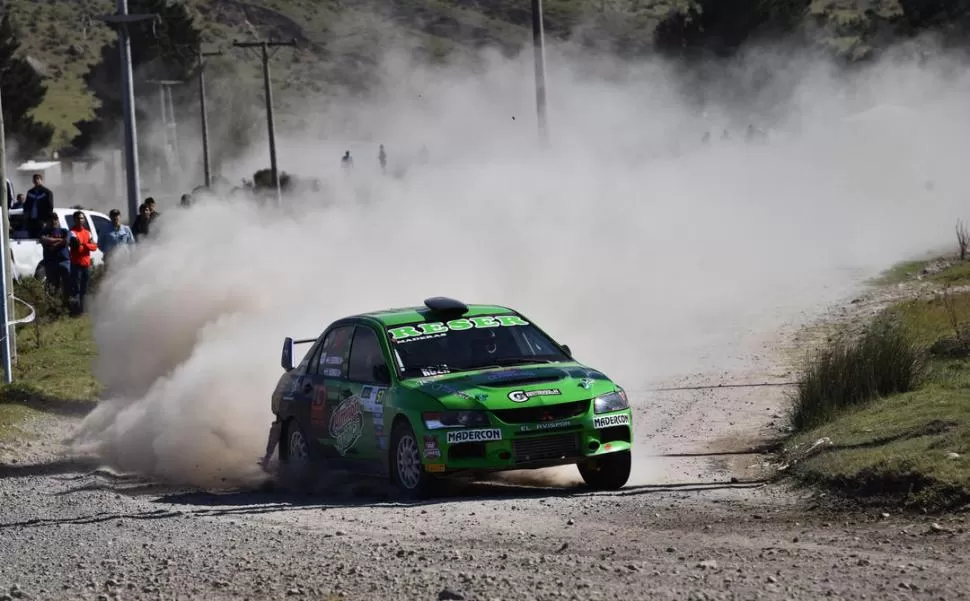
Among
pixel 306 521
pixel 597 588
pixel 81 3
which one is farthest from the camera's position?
pixel 81 3

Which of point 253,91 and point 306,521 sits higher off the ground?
point 253,91

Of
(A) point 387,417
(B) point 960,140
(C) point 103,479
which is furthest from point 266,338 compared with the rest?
(B) point 960,140

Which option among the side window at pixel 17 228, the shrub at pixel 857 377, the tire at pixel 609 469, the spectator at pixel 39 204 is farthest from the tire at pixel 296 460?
the side window at pixel 17 228

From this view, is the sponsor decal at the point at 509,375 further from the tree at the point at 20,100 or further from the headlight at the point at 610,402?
the tree at the point at 20,100

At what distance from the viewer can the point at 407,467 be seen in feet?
37.9

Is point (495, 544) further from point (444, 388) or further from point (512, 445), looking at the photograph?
point (444, 388)

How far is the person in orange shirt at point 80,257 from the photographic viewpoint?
24.5m

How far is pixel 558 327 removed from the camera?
21234mm

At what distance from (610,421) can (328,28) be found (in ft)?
341

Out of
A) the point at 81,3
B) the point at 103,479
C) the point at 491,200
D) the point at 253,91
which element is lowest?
the point at 103,479

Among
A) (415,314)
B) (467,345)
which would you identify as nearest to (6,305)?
(415,314)

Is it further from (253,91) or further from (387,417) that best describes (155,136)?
(387,417)

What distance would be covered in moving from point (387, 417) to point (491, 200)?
1277 cm

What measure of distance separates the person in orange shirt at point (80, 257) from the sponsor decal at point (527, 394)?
14.7 m
